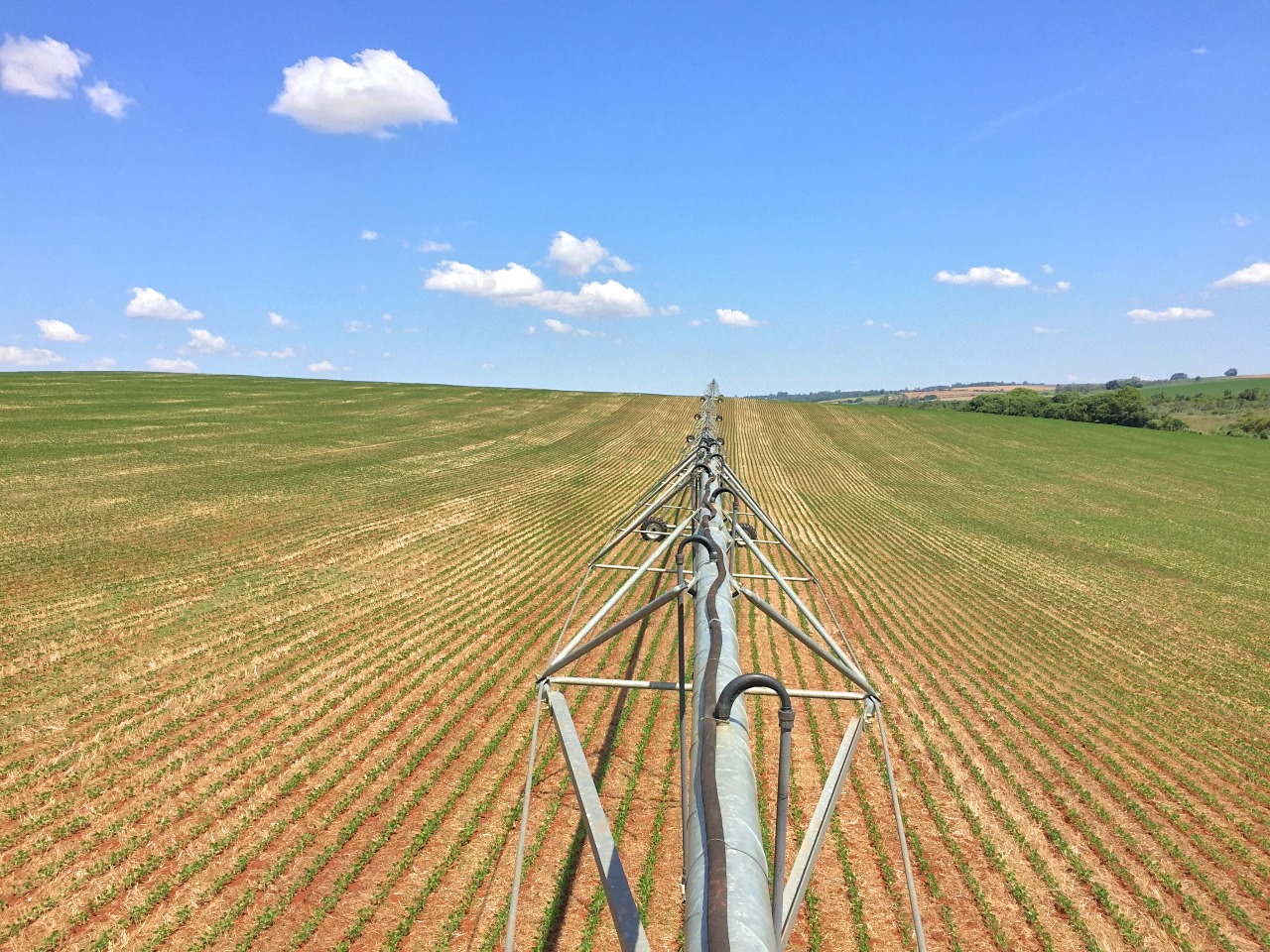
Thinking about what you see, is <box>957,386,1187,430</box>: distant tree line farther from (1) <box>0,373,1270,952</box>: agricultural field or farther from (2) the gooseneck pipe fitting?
(2) the gooseneck pipe fitting

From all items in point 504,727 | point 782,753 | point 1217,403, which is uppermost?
point 1217,403

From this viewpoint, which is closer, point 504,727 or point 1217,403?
point 504,727

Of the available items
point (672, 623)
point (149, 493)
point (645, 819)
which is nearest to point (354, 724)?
point (645, 819)

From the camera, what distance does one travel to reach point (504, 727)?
14.9 metres

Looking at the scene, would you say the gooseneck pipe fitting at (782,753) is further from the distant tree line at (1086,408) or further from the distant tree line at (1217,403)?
the distant tree line at (1217,403)

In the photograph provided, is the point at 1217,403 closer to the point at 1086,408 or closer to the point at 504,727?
the point at 1086,408

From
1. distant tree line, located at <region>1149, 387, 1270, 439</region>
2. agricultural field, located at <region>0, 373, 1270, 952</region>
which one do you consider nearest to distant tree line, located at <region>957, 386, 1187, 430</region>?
distant tree line, located at <region>1149, 387, 1270, 439</region>

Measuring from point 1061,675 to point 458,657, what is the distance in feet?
A: 61.7

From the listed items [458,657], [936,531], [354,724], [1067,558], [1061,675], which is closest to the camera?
[354,724]

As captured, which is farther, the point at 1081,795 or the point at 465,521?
the point at 465,521

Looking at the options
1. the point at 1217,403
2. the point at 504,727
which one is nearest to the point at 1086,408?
the point at 1217,403

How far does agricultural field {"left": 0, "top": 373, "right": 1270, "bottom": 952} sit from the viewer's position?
33.5 feet

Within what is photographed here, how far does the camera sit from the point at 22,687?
15.3 metres

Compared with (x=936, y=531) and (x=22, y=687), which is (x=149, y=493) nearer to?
(x=22, y=687)
